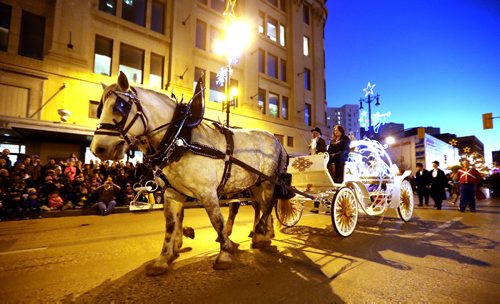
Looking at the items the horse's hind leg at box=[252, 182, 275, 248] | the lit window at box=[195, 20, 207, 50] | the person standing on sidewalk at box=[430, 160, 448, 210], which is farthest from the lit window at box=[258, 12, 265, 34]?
the horse's hind leg at box=[252, 182, 275, 248]

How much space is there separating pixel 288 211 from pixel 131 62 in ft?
50.4

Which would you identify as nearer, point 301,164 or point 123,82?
point 123,82

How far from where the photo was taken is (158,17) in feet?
58.8

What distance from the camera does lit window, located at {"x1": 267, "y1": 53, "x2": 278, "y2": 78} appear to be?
24438 millimetres

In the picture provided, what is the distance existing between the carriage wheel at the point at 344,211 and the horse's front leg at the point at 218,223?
239 cm

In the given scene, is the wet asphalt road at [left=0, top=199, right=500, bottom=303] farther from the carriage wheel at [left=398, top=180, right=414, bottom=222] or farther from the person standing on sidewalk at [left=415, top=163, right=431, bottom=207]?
the person standing on sidewalk at [left=415, top=163, right=431, bottom=207]

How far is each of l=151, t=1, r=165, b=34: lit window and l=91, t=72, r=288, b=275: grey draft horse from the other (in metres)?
17.1

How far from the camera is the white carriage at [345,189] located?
17.1 ft

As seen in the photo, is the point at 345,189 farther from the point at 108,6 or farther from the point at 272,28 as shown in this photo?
the point at 272,28

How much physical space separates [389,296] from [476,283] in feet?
3.90

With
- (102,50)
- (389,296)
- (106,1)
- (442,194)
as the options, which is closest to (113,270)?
(389,296)

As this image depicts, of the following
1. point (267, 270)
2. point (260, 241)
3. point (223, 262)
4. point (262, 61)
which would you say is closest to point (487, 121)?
point (262, 61)

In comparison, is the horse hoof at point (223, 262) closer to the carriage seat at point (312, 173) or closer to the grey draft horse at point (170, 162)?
the grey draft horse at point (170, 162)

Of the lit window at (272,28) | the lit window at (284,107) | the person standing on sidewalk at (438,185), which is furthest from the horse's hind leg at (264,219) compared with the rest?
the lit window at (272,28)
